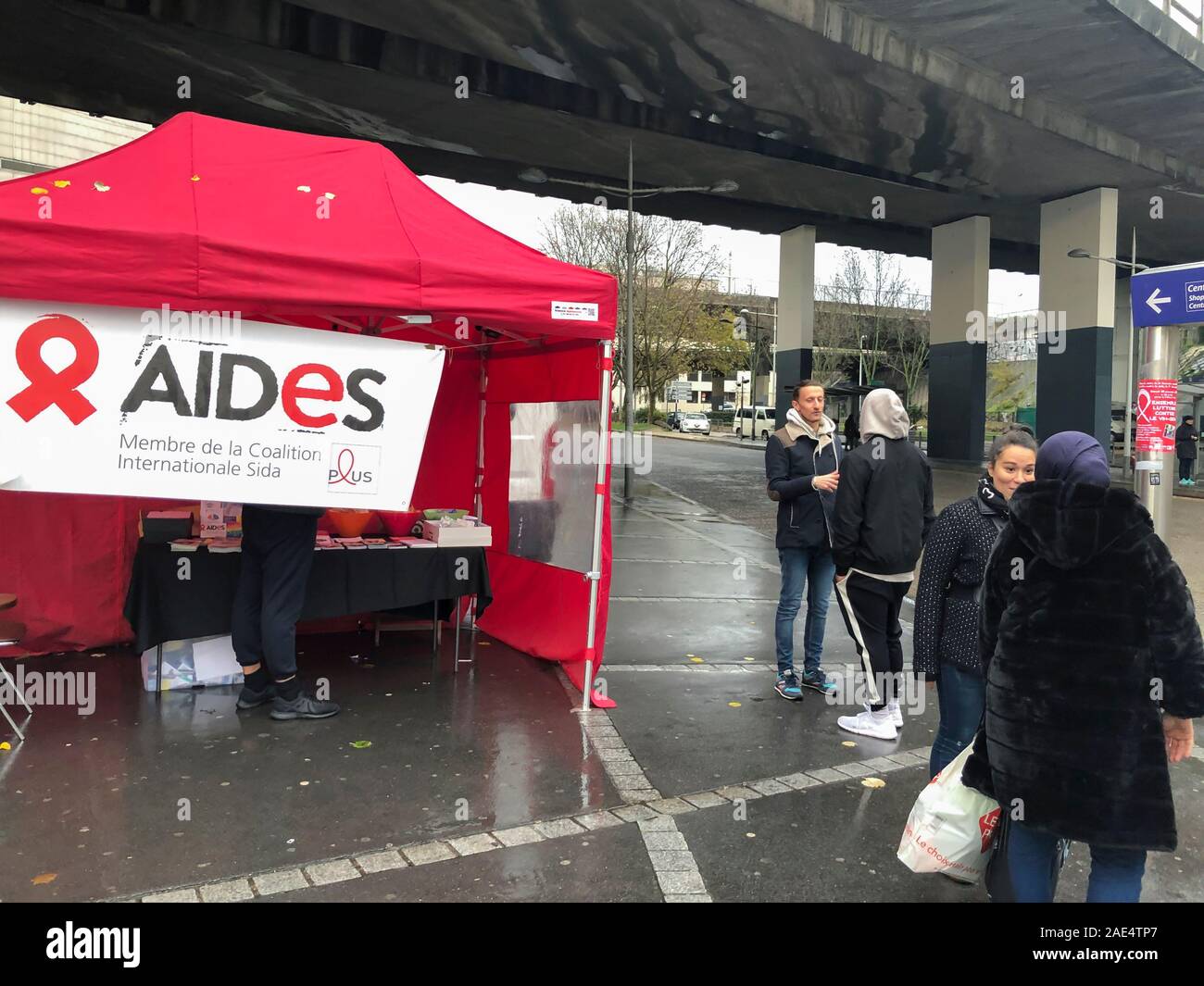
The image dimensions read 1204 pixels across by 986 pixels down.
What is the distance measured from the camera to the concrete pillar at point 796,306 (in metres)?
26.4

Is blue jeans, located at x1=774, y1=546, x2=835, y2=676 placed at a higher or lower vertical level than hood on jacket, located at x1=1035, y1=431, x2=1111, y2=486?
lower

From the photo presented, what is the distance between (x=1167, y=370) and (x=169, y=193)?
7.76 metres

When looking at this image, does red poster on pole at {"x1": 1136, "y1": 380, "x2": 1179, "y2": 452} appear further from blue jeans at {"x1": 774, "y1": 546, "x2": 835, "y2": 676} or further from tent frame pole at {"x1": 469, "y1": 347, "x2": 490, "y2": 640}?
tent frame pole at {"x1": 469, "y1": 347, "x2": 490, "y2": 640}

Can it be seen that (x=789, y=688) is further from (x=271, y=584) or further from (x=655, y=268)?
(x=655, y=268)

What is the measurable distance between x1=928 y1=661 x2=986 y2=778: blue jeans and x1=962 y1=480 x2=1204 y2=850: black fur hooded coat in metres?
1.04

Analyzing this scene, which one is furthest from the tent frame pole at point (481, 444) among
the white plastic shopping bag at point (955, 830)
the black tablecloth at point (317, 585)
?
the white plastic shopping bag at point (955, 830)

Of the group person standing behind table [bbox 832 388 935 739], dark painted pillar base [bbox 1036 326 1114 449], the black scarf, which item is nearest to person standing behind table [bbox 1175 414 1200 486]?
dark painted pillar base [bbox 1036 326 1114 449]

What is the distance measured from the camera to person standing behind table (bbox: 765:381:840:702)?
528 cm

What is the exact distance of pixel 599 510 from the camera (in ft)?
17.5

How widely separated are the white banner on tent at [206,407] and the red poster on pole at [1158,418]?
6.08 m

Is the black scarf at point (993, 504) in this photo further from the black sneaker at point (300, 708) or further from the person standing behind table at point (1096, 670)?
the black sneaker at point (300, 708)

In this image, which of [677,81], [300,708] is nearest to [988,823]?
[300,708]

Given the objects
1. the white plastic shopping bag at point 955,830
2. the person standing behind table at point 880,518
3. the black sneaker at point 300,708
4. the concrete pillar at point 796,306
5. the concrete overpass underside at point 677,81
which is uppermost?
the concrete overpass underside at point 677,81

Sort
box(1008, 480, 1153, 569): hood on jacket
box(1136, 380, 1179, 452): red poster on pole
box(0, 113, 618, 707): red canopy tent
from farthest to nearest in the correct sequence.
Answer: box(1136, 380, 1179, 452): red poster on pole < box(0, 113, 618, 707): red canopy tent < box(1008, 480, 1153, 569): hood on jacket
